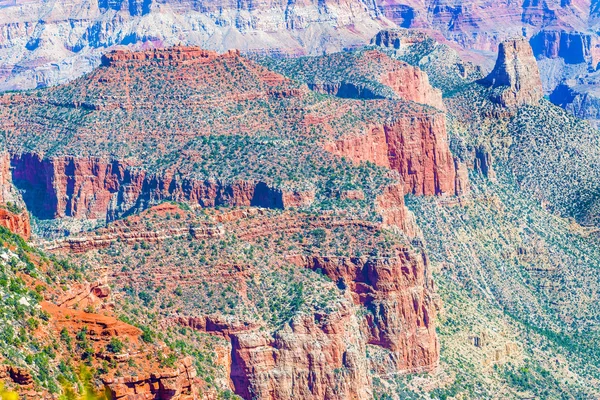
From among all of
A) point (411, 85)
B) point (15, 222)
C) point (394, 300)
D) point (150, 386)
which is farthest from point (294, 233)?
point (411, 85)

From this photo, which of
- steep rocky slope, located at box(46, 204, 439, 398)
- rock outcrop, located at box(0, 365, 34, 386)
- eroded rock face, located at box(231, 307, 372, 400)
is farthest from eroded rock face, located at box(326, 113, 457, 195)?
rock outcrop, located at box(0, 365, 34, 386)

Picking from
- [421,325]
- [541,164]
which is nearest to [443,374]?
[421,325]

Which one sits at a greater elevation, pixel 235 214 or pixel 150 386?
pixel 150 386

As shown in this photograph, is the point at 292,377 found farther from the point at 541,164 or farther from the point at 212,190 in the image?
the point at 541,164

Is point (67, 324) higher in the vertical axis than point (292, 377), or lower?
higher

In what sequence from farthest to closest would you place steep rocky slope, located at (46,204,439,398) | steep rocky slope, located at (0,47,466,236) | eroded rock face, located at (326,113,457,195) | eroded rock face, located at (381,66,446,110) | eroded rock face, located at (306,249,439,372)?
1. eroded rock face, located at (381,66,446,110)
2. eroded rock face, located at (326,113,457,195)
3. steep rocky slope, located at (0,47,466,236)
4. eroded rock face, located at (306,249,439,372)
5. steep rocky slope, located at (46,204,439,398)

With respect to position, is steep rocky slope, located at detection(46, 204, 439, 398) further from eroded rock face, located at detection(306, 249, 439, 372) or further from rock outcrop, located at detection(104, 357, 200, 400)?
rock outcrop, located at detection(104, 357, 200, 400)

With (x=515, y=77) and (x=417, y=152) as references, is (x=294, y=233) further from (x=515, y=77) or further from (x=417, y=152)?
(x=515, y=77)

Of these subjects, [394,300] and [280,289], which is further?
[394,300]
